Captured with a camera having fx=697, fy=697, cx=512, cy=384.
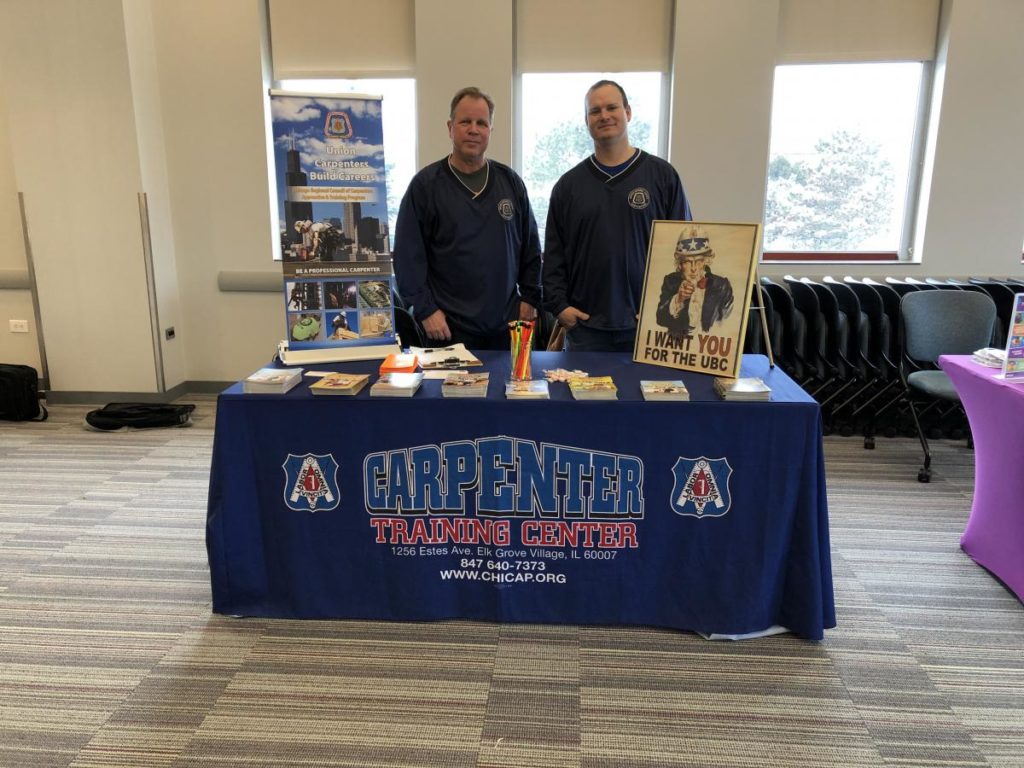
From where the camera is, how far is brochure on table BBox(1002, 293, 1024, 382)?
247 centimetres

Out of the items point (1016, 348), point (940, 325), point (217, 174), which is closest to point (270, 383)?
point (1016, 348)

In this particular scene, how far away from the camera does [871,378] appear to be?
4.17m

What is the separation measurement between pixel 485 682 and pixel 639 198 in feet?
6.01

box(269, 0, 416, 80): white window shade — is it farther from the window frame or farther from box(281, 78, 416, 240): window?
the window frame

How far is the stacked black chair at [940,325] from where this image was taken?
3.73 m

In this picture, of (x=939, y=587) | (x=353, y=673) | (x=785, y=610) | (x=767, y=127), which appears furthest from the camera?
(x=767, y=127)

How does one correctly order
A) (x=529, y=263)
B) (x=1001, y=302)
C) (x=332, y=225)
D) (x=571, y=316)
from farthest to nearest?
(x=1001, y=302)
(x=529, y=263)
(x=571, y=316)
(x=332, y=225)

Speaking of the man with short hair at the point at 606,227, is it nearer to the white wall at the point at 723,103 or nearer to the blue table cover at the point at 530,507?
the blue table cover at the point at 530,507

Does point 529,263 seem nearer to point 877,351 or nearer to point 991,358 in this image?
point 991,358

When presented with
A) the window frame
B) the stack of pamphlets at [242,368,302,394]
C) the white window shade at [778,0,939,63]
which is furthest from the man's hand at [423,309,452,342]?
the white window shade at [778,0,939,63]

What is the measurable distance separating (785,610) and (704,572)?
31cm

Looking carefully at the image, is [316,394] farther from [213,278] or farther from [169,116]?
[169,116]

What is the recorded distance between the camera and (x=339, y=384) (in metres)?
2.17

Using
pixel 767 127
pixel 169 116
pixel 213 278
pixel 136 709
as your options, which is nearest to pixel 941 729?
pixel 136 709
